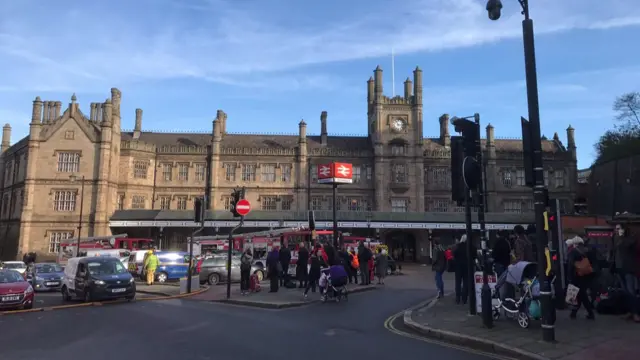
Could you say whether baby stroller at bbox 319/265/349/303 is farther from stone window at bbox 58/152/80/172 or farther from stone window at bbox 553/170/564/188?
stone window at bbox 553/170/564/188

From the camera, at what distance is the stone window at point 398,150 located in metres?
53.6

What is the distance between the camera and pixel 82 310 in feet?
48.4

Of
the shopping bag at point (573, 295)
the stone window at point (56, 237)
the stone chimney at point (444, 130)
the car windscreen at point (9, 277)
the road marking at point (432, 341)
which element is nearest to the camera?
the road marking at point (432, 341)

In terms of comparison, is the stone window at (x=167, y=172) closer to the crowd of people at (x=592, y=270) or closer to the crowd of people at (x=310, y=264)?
the crowd of people at (x=310, y=264)

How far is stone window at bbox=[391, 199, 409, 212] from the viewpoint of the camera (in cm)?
5272

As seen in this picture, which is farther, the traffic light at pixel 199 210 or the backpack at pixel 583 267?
the traffic light at pixel 199 210

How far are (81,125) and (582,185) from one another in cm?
5719

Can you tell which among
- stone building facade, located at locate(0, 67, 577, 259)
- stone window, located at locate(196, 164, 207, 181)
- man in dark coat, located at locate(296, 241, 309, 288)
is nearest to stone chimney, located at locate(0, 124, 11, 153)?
stone building facade, located at locate(0, 67, 577, 259)

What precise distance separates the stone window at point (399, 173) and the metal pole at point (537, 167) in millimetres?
44320

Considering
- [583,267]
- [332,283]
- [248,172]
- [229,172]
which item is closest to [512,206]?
[248,172]

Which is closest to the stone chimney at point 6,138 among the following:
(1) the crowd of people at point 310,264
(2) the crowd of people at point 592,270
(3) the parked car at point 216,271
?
(3) the parked car at point 216,271

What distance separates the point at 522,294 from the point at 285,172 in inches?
1753

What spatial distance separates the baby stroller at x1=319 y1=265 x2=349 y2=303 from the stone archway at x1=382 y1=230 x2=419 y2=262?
36.6 metres

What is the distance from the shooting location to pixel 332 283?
50.3 feet
